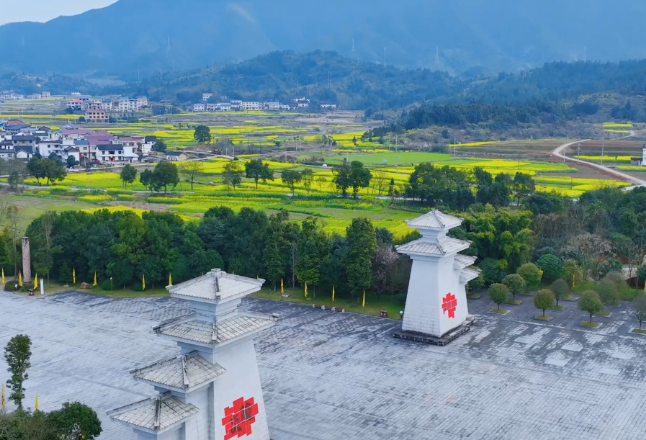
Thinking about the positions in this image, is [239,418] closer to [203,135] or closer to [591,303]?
[591,303]

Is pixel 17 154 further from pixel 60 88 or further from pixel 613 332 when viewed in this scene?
pixel 60 88

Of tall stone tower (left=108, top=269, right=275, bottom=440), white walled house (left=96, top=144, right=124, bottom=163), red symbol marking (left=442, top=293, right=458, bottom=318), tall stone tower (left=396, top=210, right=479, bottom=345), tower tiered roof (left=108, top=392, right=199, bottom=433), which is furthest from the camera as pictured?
white walled house (left=96, top=144, right=124, bottom=163)

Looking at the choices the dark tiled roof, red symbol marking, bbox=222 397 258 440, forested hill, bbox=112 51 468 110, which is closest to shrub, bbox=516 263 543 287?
→ red symbol marking, bbox=222 397 258 440

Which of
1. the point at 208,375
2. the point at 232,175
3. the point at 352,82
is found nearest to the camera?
the point at 208,375

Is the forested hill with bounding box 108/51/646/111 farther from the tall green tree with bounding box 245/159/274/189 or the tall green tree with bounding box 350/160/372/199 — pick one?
the tall green tree with bounding box 350/160/372/199

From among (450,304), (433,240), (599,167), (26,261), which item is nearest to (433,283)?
(450,304)

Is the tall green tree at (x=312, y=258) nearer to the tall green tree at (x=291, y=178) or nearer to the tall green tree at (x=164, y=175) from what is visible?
the tall green tree at (x=291, y=178)

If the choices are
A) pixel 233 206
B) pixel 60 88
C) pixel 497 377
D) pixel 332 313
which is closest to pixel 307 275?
pixel 332 313
